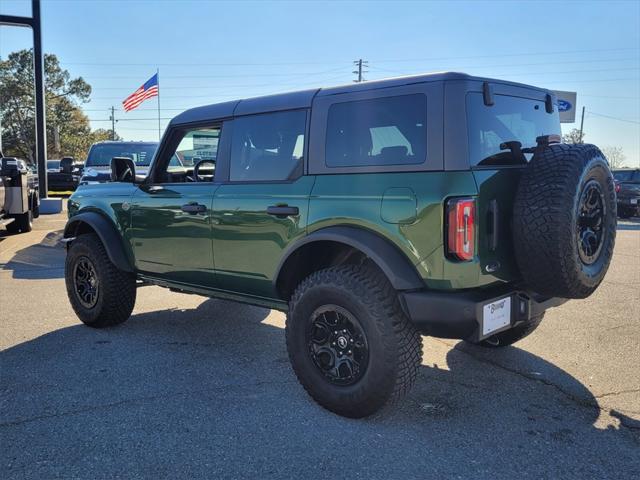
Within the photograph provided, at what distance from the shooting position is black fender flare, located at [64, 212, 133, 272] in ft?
15.7

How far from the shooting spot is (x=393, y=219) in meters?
3.00

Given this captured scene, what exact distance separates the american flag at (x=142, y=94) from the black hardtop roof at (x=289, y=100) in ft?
55.1

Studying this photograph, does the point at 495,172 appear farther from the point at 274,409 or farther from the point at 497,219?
the point at 274,409

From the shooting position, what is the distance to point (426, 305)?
291 cm

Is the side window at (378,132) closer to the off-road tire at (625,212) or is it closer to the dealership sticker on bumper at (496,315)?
the dealership sticker on bumper at (496,315)

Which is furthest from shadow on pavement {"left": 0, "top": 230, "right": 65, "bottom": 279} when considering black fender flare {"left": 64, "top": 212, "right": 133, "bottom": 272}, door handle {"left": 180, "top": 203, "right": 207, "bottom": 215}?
door handle {"left": 180, "top": 203, "right": 207, "bottom": 215}

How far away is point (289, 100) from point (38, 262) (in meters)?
6.43

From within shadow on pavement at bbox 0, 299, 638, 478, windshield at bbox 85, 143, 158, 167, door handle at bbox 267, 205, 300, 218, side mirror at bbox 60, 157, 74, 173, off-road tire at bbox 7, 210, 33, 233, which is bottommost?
shadow on pavement at bbox 0, 299, 638, 478

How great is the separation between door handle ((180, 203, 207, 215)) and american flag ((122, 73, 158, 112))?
17284 millimetres

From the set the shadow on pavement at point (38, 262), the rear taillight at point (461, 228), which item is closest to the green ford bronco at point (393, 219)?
the rear taillight at point (461, 228)

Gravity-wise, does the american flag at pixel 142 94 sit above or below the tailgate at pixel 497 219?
above

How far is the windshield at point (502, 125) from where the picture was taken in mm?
3018

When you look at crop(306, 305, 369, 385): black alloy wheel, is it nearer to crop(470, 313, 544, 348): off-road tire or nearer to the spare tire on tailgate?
the spare tire on tailgate

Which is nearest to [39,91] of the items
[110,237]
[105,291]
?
[110,237]
